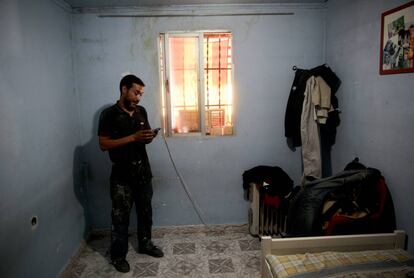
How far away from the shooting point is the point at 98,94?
2961mm

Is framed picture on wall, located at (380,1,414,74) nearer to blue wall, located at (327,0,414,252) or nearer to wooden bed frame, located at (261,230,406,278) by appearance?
blue wall, located at (327,0,414,252)

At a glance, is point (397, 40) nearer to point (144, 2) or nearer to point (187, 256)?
point (144, 2)

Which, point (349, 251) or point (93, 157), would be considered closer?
point (349, 251)

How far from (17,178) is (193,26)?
216 centimetres

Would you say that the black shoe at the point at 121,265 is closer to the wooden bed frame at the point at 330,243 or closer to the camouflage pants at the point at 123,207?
the camouflage pants at the point at 123,207

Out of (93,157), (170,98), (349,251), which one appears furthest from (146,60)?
(349,251)

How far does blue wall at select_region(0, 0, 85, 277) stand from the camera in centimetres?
173

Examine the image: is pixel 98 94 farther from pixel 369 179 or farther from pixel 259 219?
pixel 369 179

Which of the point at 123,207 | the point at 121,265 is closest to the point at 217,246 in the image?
the point at 121,265

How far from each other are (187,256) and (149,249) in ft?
1.26

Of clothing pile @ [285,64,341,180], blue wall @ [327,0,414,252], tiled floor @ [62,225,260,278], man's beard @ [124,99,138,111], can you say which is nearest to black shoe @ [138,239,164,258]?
tiled floor @ [62,225,260,278]

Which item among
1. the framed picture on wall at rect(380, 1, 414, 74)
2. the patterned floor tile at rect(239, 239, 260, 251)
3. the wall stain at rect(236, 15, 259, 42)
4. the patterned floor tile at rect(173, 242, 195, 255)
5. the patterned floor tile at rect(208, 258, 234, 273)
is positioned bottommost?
the patterned floor tile at rect(208, 258, 234, 273)

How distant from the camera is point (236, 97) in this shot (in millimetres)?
3031

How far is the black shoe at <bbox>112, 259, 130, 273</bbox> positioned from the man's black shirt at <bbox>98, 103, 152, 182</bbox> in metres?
0.78
